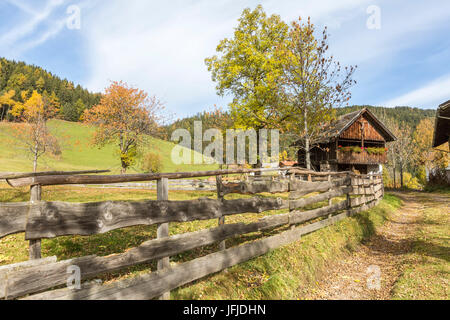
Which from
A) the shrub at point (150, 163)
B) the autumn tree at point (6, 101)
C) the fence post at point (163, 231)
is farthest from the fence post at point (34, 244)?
the autumn tree at point (6, 101)

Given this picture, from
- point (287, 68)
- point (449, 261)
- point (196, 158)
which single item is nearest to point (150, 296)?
point (449, 261)

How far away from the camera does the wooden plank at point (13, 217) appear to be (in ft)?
7.63

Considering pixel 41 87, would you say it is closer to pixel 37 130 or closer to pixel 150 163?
pixel 150 163

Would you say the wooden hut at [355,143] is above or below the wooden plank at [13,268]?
above

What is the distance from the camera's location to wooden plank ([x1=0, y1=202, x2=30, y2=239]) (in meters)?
2.33

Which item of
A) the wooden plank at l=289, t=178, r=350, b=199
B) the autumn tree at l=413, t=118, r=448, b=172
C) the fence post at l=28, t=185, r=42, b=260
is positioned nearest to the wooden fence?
the fence post at l=28, t=185, r=42, b=260

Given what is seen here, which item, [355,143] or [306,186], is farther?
[355,143]

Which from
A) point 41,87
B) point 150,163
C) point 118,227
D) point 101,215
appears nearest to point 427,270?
point 118,227

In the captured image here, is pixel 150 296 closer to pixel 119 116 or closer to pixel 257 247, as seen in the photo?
pixel 257 247

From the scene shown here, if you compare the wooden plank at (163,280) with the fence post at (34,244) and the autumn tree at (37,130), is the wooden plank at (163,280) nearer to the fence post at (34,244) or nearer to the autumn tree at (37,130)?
the fence post at (34,244)

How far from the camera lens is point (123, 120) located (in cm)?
2772

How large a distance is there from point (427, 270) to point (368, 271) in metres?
1.09

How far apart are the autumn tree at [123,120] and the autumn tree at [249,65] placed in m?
11.0
